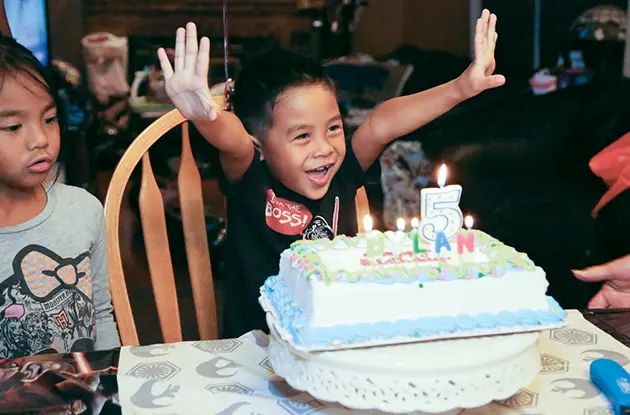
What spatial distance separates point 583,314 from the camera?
1172 millimetres

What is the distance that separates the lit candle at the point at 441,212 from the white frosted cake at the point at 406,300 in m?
0.05

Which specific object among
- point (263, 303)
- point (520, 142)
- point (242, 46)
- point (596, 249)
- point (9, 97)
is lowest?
point (596, 249)

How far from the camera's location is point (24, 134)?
3.92 ft

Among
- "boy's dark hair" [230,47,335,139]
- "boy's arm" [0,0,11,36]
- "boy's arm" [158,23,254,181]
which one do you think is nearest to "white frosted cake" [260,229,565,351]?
"boy's arm" [158,23,254,181]

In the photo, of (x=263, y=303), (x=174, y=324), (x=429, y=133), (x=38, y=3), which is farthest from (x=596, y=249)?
(x=38, y=3)

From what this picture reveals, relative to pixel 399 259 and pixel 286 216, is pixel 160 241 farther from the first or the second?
pixel 399 259

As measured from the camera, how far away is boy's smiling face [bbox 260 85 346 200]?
4.51 feet

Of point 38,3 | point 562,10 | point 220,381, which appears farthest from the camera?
point 562,10

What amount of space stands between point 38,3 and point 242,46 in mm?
460

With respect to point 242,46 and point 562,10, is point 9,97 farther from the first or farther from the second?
point 562,10

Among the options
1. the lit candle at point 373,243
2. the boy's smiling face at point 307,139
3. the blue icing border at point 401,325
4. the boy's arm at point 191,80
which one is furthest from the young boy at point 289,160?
the blue icing border at point 401,325

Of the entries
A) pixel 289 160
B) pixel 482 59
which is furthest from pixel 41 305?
pixel 482 59

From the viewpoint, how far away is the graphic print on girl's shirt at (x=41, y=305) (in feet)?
3.94

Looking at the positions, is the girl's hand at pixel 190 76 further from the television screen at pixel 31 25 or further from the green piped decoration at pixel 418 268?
the television screen at pixel 31 25
